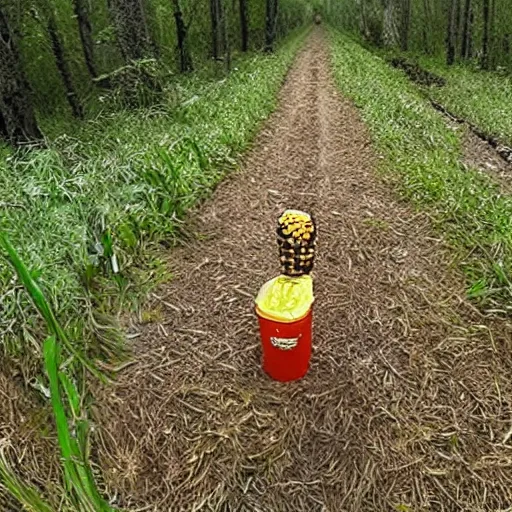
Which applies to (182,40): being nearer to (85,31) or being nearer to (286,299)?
(85,31)

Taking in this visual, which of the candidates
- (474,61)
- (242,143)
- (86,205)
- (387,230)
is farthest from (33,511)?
(474,61)

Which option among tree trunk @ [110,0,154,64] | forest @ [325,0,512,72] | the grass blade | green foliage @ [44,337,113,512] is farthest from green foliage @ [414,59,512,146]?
green foliage @ [44,337,113,512]

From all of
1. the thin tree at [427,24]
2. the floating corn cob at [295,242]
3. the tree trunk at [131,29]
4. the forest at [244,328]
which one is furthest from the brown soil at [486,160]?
the thin tree at [427,24]

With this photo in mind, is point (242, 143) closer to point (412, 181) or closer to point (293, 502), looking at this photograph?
point (412, 181)

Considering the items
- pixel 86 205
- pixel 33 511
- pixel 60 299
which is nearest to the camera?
pixel 33 511

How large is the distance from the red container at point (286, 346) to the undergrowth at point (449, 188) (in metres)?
1.08

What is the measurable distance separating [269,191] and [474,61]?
42.0 feet

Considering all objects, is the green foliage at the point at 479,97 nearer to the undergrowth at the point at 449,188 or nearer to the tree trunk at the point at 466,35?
the tree trunk at the point at 466,35

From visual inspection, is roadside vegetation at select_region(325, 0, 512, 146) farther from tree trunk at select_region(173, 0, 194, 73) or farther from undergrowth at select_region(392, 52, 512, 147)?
tree trunk at select_region(173, 0, 194, 73)

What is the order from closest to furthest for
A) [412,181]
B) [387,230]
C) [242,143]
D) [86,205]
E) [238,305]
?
[238,305], [86,205], [387,230], [412,181], [242,143]

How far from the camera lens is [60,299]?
2.07 m

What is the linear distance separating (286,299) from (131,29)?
16.7 feet

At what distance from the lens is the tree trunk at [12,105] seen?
4.26 metres

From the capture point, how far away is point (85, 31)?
11.4m
